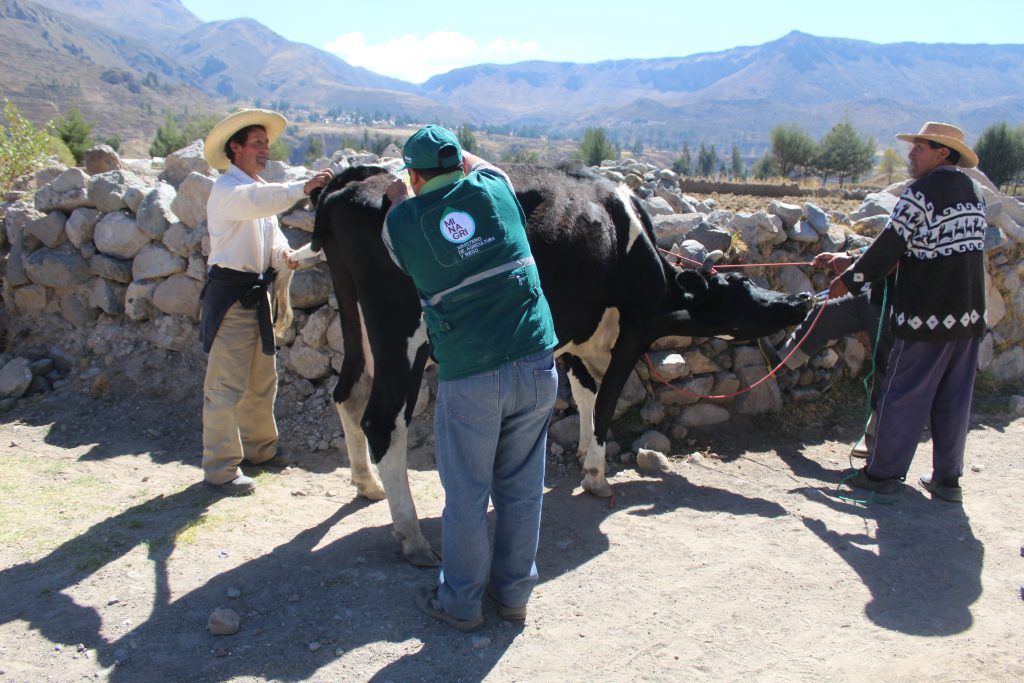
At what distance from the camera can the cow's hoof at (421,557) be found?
167 inches

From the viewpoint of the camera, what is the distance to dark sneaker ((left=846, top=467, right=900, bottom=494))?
5430mm

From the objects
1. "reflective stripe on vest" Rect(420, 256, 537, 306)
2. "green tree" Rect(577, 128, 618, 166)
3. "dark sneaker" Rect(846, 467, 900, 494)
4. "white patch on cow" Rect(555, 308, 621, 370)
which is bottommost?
"dark sneaker" Rect(846, 467, 900, 494)

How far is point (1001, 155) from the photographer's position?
40.0 meters

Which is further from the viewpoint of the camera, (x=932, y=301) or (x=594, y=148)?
(x=594, y=148)

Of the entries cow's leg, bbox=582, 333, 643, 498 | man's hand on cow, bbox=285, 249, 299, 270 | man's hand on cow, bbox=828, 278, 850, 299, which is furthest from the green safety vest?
man's hand on cow, bbox=828, 278, 850, 299

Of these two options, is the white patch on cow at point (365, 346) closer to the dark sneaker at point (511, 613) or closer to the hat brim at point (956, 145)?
the dark sneaker at point (511, 613)

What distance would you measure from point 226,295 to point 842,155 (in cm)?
5856

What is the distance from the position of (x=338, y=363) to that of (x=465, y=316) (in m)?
3.41

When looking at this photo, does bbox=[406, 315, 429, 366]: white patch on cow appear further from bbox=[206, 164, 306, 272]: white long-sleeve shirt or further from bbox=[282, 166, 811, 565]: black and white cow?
bbox=[206, 164, 306, 272]: white long-sleeve shirt

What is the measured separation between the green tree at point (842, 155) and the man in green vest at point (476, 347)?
188 feet

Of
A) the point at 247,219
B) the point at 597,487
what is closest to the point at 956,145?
the point at 597,487

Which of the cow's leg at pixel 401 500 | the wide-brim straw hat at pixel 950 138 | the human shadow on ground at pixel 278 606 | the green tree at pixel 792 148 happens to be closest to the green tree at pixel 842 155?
the green tree at pixel 792 148

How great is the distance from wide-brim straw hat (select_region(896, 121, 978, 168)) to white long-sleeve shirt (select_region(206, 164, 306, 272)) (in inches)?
157

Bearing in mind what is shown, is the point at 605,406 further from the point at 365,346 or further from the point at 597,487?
the point at 365,346
